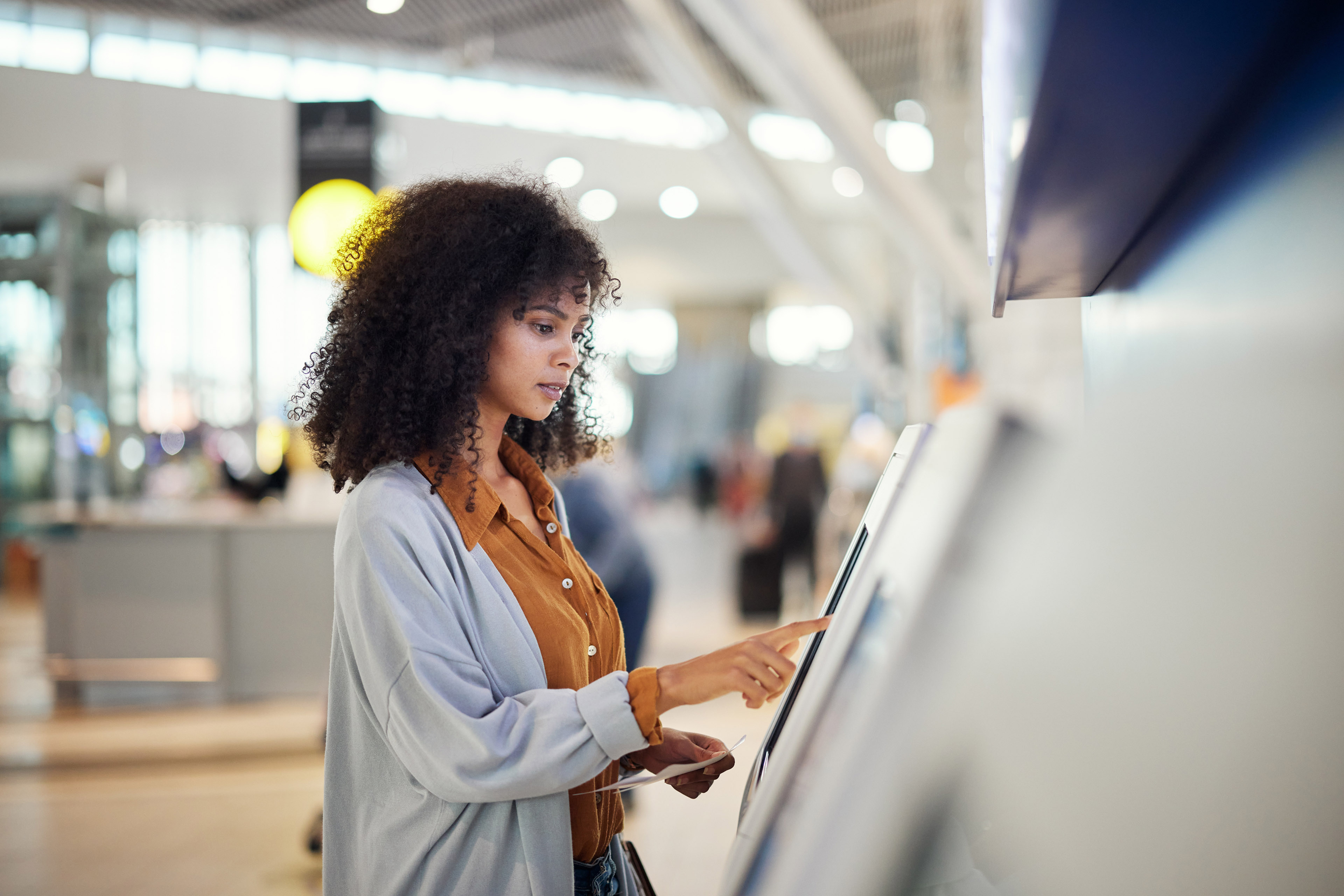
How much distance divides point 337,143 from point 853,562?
17.6 ft

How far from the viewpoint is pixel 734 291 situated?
18.2 m

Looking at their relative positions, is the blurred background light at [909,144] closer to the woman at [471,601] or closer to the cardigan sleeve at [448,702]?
the woman at [471,601]

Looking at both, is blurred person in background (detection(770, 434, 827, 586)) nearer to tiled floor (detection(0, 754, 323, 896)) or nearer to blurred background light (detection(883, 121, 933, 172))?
tiled floor (detection(0, 754, 323, 896))

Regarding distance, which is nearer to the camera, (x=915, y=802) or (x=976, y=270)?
(x=915, y=802)

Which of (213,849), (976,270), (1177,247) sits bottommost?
(213,849)

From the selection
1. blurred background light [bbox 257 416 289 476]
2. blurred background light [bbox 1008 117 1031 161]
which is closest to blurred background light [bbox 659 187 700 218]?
blurred background light [bbox 257 416 289 476]

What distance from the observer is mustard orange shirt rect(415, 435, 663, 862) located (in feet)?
4.23

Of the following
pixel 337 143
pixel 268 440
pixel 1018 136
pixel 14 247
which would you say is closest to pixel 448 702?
pixel 1018 136

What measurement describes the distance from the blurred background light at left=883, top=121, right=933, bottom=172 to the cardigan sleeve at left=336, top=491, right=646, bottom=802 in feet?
49.0

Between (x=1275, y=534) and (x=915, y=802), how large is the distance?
0.83 ft

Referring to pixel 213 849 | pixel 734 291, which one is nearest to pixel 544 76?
pixel 734 291

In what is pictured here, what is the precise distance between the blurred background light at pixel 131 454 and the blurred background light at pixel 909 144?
35.4 ft

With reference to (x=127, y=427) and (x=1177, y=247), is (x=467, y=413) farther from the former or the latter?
(x=127, y=427)

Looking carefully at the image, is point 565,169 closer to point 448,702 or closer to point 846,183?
point 846,183
